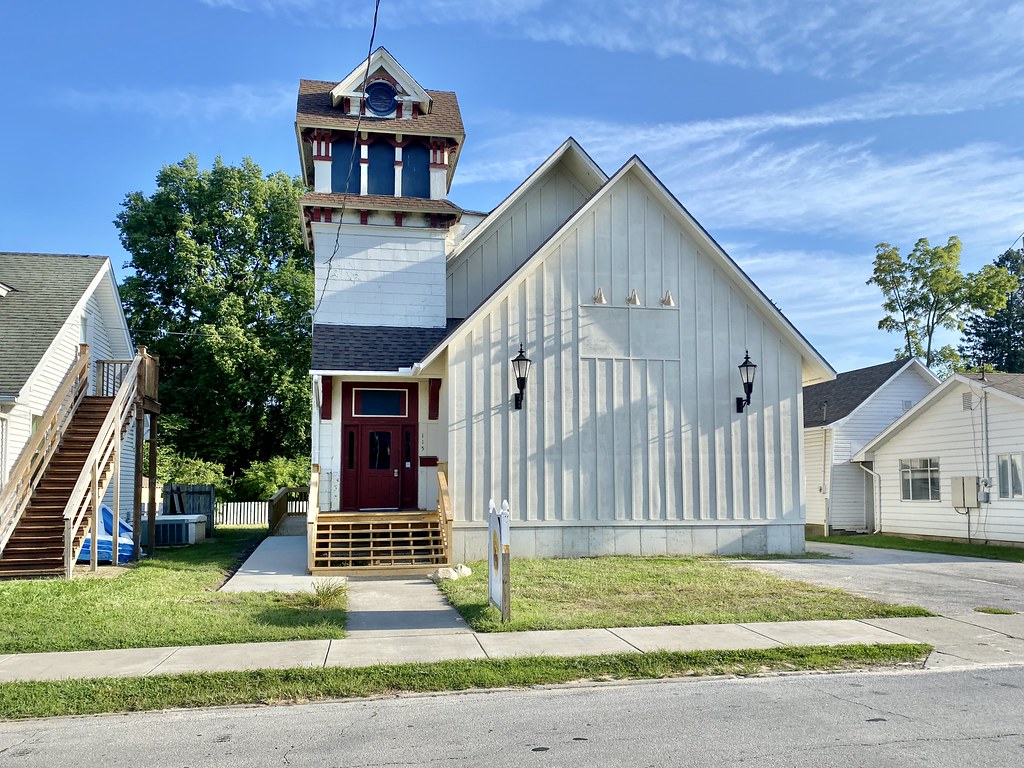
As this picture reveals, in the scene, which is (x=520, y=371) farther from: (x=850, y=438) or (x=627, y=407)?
(x=850, y=438)

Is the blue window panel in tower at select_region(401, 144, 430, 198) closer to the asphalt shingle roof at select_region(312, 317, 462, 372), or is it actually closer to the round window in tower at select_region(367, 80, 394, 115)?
the round window in tower at select_region(367, 80, 394, 115)

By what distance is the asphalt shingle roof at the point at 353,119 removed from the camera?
19125 mm

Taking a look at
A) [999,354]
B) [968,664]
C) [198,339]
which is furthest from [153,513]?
[999,354]

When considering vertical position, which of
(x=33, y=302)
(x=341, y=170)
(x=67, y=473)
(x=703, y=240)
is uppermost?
(x=341, y=170)

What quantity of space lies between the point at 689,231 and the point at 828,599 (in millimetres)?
8377

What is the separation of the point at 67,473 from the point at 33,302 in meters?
4.83

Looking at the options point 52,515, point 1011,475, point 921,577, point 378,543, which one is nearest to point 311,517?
point 378,543

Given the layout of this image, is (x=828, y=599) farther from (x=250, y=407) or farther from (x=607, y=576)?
(x=250, y=407)

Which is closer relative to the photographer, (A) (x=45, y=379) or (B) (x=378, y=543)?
(B) (x=378, y=543)

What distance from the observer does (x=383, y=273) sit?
18.8m

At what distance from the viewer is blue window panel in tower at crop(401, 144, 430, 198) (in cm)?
1967

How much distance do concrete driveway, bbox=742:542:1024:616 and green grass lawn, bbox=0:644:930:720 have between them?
11.4ft

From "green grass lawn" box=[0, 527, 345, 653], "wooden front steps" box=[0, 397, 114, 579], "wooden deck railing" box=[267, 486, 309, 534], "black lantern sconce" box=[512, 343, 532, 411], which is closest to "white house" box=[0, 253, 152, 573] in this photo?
"wooden front steps" box=[0, 397, 114, 579]

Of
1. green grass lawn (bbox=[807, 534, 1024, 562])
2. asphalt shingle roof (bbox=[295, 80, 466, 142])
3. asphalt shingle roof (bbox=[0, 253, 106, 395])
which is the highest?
asphalt shingle roof (bbox=[295, 80, 466, 142])
